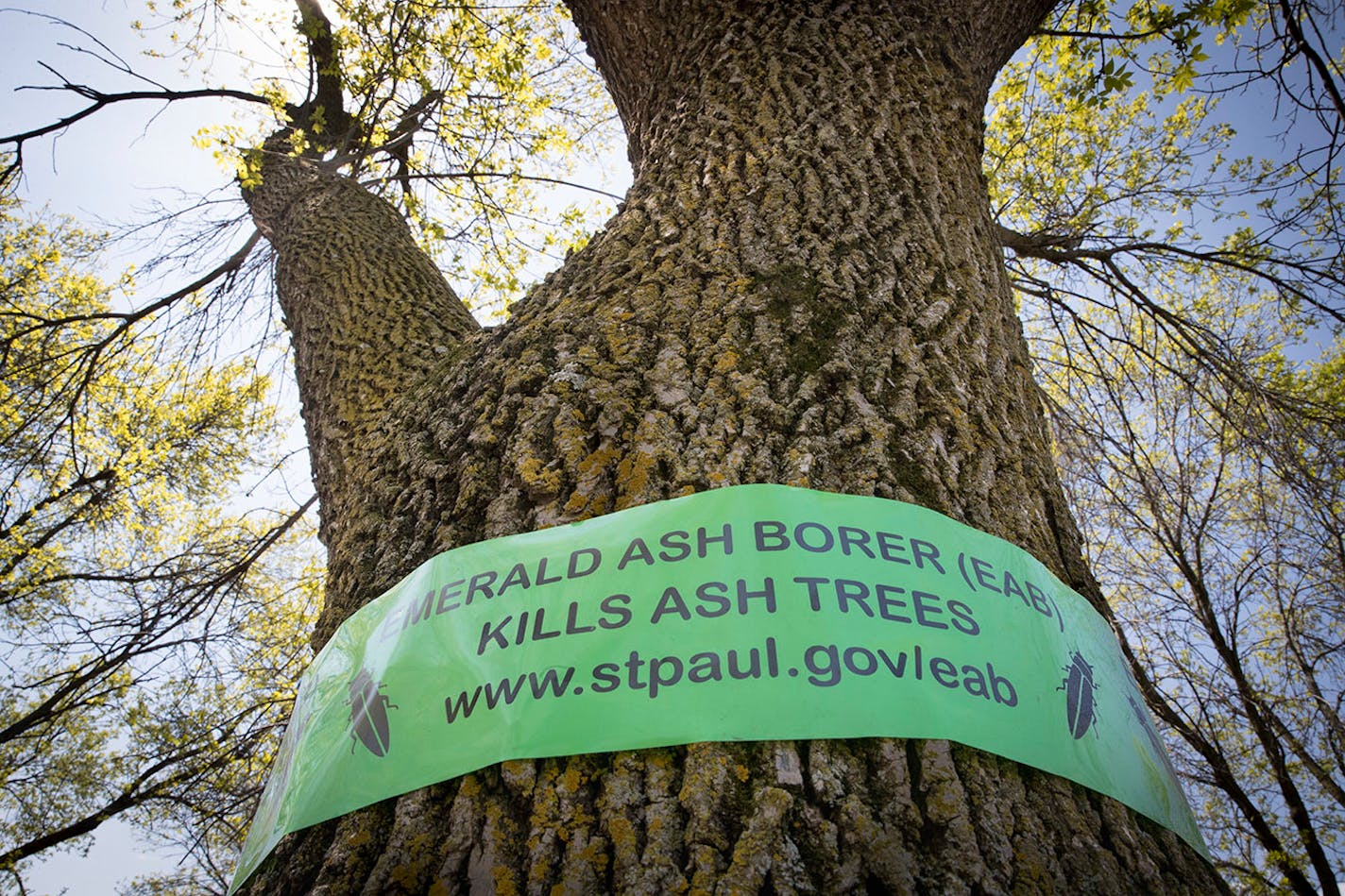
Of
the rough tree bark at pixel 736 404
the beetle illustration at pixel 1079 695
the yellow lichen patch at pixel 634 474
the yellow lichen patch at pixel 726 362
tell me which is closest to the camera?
the rough tree bark at pixel 736 404

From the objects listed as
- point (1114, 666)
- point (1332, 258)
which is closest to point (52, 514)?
point (1114, 666)

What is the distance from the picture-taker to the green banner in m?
0.92

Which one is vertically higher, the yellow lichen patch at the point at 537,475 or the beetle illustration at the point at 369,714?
the yellow lichen patch at the point at 537,475

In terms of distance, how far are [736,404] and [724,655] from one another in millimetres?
508

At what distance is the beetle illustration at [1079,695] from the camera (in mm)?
1021

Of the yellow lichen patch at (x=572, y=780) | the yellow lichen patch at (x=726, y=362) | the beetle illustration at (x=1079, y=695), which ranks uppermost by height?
the yellow lichen patch at (x=726, y=362)

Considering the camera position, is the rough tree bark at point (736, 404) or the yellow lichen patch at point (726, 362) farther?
the yellow lichen patch at point (726, 362)

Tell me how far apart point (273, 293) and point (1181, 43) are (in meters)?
4.64

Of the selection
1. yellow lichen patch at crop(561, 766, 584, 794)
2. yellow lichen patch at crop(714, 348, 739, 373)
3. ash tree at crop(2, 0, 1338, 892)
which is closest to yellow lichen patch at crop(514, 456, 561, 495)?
ash tree at crop(2, 0, 1338, 892)

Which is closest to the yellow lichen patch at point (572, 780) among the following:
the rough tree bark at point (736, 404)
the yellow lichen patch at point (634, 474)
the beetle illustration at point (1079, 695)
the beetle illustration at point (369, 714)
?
the rough tree bark at point (736, 404)

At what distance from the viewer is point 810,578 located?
1000 millimetres

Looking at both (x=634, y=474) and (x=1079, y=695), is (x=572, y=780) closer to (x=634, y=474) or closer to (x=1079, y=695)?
(x=634, y=474)

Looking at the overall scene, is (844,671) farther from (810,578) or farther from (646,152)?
(646,152)

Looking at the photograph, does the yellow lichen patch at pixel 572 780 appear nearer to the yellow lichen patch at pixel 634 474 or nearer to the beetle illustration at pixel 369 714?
the beetle illustration at pixel 369 714
